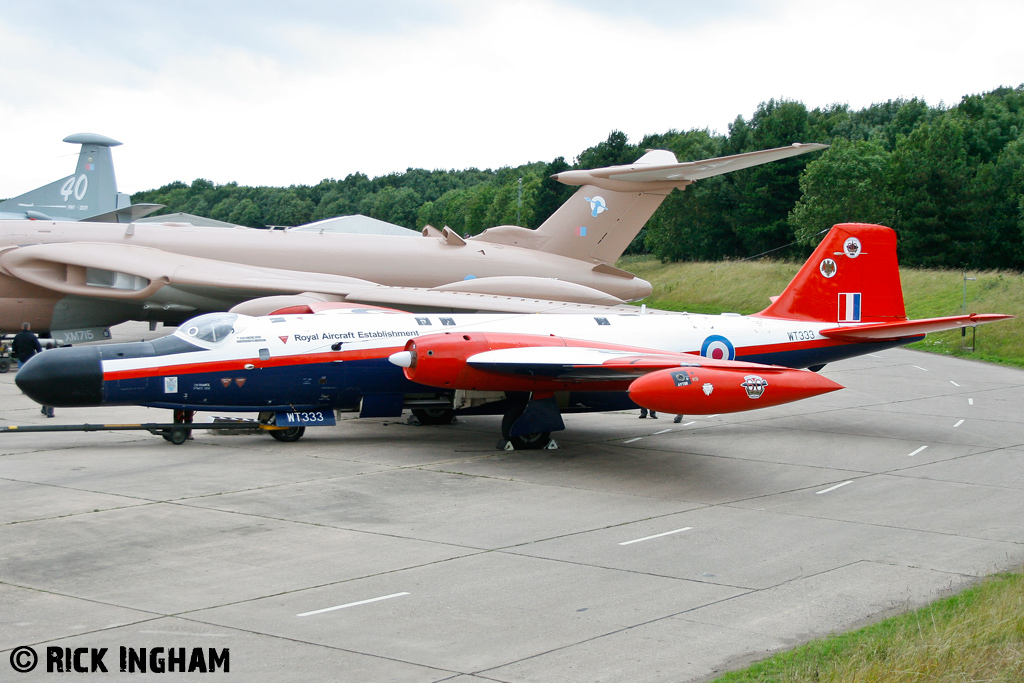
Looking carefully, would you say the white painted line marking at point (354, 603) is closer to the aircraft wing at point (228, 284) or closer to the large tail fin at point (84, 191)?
the aircraft wing at point (228, 284)

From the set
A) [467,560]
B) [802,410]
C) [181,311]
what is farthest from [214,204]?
[467,560]

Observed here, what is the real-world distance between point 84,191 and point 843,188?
1835 inches

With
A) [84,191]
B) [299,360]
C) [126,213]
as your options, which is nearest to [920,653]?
[299,360]

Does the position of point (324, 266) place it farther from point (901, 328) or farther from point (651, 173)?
point (901, 328)

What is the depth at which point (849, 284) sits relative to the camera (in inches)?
705

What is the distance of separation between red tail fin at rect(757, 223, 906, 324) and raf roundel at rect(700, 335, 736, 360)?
1.88 m

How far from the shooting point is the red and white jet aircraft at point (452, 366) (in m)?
12.7

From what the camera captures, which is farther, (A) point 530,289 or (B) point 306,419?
(A) point 530,289

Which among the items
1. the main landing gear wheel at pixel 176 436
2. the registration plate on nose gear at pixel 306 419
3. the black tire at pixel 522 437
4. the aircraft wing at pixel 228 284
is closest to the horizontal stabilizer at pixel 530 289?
the aircraft wing at pixel 228 284

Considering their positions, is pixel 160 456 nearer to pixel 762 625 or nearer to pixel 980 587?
pixel 762 625

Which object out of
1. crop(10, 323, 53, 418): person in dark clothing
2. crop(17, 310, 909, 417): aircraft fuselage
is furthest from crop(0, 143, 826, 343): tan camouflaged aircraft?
crop(17, 310, 909, 417): aircraft fuselage

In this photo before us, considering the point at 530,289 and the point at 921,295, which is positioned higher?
the point at 921,295

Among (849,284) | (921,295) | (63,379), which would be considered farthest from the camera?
(921,295)

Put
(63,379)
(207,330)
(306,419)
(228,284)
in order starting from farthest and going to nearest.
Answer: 1. (228,284)
2. (306,419)
3. (207,330)
4. (63,379)
